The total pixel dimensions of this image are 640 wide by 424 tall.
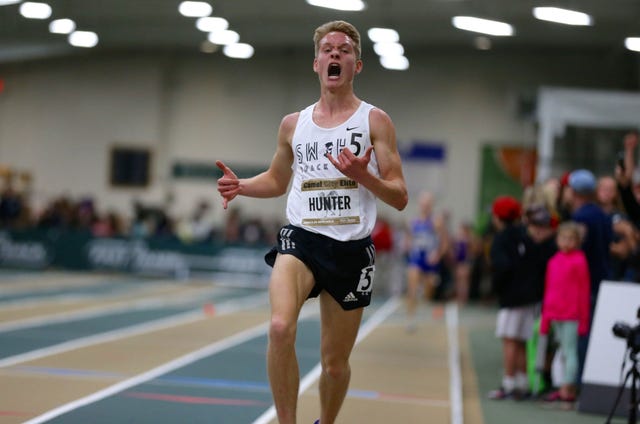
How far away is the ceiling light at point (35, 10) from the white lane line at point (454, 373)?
1269cm

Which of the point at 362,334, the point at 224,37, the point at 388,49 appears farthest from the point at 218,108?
the point at 362,334

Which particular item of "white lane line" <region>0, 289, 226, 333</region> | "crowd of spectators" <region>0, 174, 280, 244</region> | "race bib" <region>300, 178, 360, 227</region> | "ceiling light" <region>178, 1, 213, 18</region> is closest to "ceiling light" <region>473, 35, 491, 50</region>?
"ceiling light" <region>178, 1, 213, 18</region>

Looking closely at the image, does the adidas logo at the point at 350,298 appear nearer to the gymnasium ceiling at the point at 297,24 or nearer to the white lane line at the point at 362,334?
the white lane line at the point at 362,334

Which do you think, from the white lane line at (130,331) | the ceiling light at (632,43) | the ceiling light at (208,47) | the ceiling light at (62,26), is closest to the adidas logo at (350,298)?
the white lane line at (130,331)

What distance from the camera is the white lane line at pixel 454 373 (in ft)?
27.7

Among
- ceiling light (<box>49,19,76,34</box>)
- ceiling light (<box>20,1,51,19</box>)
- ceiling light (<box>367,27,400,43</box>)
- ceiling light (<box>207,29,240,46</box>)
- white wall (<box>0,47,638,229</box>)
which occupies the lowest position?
white wall (<box>0,47,638,229</box>)

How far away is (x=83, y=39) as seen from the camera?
3145cm

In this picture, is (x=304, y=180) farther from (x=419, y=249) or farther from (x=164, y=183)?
(x=164, y=183)

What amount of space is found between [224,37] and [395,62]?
5.54 metres

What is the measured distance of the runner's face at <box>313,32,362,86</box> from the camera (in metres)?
5.97

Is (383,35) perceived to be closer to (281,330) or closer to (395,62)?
(395,62)

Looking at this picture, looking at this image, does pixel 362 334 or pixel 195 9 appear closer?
pixel 362 334

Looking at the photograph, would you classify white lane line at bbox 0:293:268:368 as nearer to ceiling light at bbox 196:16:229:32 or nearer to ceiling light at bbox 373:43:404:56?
ceiling light at bbox 196:16:229:32

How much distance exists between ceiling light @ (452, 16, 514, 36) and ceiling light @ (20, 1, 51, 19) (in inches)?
390
